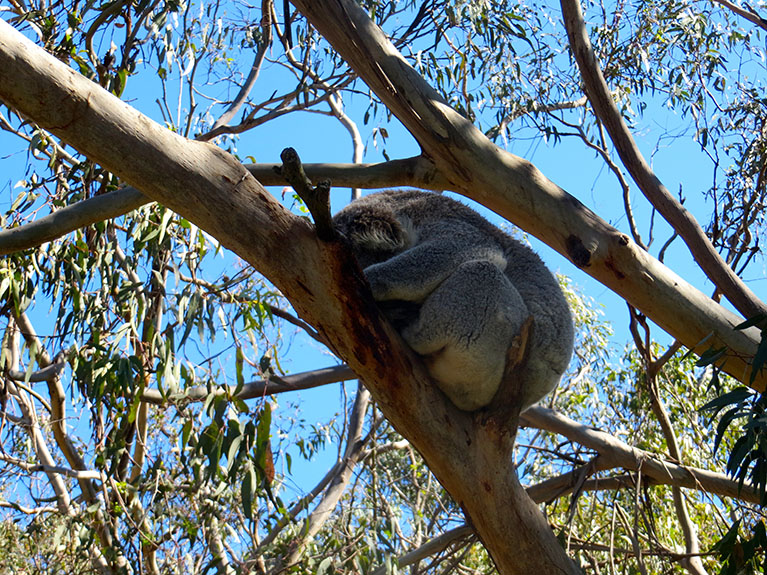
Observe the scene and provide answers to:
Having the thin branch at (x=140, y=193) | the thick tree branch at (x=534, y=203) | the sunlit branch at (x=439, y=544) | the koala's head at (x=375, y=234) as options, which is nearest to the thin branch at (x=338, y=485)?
the sunlit branch at (x=439, y=544)

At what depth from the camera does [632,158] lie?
12.7 ft

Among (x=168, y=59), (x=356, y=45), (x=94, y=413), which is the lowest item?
(x=356, y=45)

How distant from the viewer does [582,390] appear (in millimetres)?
7723

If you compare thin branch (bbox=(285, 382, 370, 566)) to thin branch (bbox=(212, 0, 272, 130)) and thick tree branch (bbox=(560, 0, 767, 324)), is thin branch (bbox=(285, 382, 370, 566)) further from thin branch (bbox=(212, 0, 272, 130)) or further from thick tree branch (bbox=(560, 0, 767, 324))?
thin branch (bbox=(212, 0, 272, 130))

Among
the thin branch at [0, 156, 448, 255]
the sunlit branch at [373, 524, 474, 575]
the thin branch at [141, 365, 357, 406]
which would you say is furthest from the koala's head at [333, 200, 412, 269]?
the sunlit branch at [373, 524, 474, 575]

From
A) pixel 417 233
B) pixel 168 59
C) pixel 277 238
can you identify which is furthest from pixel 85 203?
pixel 168 59

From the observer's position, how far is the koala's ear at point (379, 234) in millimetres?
3367

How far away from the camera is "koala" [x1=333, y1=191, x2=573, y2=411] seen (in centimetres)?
288

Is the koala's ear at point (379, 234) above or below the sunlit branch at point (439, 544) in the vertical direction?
above

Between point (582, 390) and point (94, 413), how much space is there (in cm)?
478

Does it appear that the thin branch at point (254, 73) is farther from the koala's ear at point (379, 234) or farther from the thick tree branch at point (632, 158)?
the koala's ear at point (379, 234)

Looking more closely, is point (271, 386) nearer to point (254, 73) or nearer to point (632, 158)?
point (632, 158)

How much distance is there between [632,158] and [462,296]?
1537 mm

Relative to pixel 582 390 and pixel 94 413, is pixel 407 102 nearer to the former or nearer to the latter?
pixel 94 413
